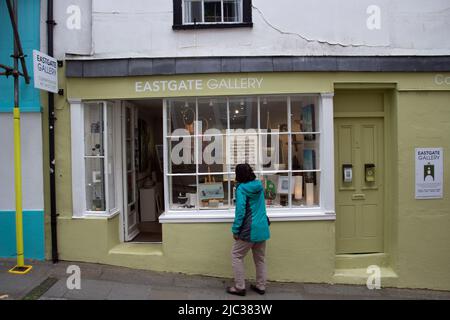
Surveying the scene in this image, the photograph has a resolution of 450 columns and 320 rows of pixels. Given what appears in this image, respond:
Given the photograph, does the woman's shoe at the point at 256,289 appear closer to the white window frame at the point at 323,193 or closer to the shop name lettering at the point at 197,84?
the white window frame at the point at 323,193

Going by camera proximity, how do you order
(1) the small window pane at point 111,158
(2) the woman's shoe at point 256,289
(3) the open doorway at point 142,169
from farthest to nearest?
(3) the open doorway at point 142,169 < (1) the small window pane at point 111,158 < (2) the woman's shoe at point 256,289

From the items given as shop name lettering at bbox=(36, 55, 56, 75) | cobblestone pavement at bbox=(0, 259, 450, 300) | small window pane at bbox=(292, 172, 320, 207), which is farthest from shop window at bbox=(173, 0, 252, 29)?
cobblestone pavement at bbox=(0, 259, 450, 300)

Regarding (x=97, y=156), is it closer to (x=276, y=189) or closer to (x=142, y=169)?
(x=142, y=169)

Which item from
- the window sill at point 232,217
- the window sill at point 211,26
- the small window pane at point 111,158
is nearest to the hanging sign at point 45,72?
the small window pane at point 111,158

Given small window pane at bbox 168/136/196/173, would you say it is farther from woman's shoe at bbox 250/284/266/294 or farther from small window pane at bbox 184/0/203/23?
woman's shoe at bbox 250/284/266/294

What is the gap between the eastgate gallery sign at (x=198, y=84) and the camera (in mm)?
5703

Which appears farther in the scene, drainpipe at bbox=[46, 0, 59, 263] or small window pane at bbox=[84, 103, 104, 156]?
small window pane at bbox=[84, 103, 104, 156]

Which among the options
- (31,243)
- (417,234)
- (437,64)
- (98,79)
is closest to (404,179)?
(417,234)

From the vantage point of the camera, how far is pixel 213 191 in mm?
6016

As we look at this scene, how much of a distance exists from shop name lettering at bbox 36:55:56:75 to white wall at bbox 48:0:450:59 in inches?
16.4

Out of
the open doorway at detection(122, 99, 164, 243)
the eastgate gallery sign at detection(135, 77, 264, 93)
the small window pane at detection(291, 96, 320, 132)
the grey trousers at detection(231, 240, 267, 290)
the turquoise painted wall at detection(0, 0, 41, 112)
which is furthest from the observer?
the open doorway at detection(122, 99, 164, 243)

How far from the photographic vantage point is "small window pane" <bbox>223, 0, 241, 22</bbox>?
5.90m

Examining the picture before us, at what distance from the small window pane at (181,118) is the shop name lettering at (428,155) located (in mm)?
3467

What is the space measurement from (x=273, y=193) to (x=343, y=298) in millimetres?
1790
